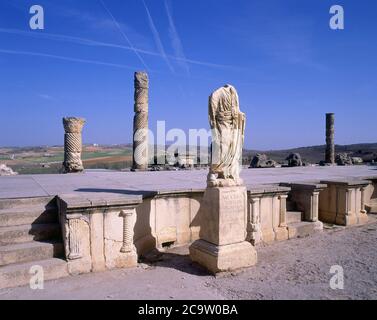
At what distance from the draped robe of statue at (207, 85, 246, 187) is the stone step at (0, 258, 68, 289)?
94.9 inches

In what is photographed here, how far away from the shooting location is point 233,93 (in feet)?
16.0

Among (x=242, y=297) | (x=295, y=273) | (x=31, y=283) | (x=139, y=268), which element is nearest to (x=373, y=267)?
(x=295, y=273)

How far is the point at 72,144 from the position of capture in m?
12.6

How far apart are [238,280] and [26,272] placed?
9.13 ft

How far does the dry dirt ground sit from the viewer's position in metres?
3.82

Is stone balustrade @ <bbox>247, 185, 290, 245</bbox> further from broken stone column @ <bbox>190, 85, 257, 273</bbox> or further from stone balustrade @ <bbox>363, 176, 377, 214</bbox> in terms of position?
stone balustrade @ <bbox>363, 176, 377, 214</bbox>

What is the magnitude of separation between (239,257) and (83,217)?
2.36 m

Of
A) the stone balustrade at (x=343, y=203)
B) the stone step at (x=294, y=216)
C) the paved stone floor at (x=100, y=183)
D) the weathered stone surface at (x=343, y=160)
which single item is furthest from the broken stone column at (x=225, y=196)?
the weathered stone surface at (x=343, y=160)

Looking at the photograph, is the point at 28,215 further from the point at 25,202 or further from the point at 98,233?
the point at 98,233

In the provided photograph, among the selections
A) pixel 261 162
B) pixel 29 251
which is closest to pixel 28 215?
pixel 29 251

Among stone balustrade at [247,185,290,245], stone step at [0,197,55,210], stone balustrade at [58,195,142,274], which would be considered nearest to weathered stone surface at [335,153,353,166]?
stone balustrade at [247,185,290,245]

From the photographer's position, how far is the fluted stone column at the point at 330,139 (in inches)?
899
